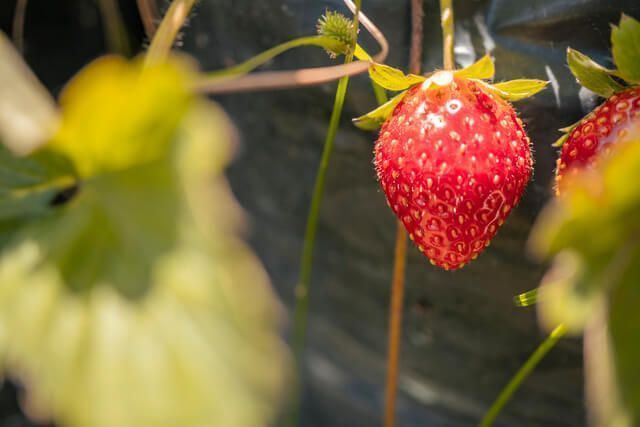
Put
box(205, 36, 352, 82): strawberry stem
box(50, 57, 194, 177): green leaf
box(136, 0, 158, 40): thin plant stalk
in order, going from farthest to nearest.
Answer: box(136, 0, 158, 40): thin plant stalk
box(205, 36, 352, 82): strawberry stem
box(50, 57, 194, 177): green leaf

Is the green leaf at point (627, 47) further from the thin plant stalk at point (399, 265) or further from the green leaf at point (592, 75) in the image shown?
the thin plant stalk at point (399, 265)

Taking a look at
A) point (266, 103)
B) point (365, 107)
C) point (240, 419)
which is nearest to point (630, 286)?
point (240, 419)

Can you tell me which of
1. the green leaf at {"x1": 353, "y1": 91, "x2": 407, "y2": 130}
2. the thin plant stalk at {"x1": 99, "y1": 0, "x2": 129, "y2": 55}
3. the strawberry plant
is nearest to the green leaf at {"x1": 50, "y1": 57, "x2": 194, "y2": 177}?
the strawberry plant

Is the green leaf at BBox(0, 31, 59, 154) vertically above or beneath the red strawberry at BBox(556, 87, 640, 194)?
above

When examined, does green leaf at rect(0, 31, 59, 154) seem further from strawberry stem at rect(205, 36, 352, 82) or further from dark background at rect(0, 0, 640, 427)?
dark background at rect(0, 0, 640, 427)

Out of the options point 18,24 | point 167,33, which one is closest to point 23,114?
point 167,33

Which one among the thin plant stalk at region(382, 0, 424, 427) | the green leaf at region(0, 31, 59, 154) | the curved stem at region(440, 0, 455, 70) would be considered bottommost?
the thin plant stalk at region(382, 0, 424, 427)

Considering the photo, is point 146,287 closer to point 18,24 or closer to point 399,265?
point 399,265

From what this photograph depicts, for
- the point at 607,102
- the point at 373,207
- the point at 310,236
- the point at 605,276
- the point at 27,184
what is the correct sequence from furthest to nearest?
the point at 373,207 → the point at 310,236 → the point at 607,102 → the point at 27,184 → the point at 605,276
